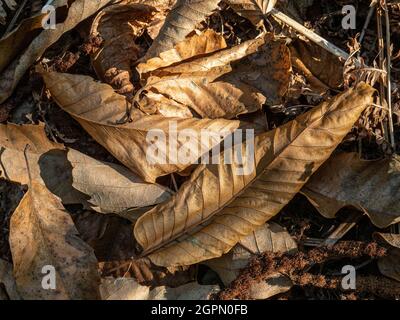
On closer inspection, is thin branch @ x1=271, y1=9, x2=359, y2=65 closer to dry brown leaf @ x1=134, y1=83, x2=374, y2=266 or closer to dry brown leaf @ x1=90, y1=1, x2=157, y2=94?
dry brown leaf @ x1=134, y1=83, x2=374, y2=266

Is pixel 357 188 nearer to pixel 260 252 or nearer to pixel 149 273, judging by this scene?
pixel 260 252

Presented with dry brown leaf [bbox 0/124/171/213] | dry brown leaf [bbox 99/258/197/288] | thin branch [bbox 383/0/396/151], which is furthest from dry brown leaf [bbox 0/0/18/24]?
thin branch [bbox 383/0/396/151]

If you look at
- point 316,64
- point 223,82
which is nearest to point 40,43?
point 223,82

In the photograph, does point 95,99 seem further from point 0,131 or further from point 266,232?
point 266,232

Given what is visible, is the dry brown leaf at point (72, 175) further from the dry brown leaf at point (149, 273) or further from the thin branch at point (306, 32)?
the thin branch at point (306, 32)

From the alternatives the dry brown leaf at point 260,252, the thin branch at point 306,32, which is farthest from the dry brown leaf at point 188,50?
the dry brown leaf at point 260,252
